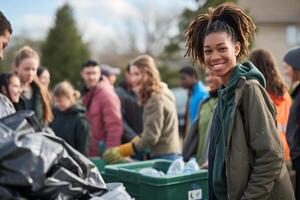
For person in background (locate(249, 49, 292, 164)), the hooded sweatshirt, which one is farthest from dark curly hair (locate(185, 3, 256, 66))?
person in background (locate(249, 49, 292, 164))

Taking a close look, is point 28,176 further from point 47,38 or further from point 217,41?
point 47,38

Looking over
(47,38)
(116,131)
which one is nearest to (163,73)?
(47,38)

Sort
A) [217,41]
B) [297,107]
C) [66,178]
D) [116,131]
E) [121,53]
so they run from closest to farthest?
[66,178], [217,41], [297,107], [116,131], [121,53]

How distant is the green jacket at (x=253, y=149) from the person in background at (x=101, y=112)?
3031 mm

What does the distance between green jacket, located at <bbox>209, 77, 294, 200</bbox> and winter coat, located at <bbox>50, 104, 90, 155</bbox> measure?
2.85 meters

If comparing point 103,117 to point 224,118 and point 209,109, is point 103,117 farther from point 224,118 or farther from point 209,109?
point 224,118

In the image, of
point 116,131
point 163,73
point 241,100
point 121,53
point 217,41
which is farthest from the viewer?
point 121,53

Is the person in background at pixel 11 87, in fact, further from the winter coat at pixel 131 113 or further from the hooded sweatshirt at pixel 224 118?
the hooded sweatshirt at pixel 224 118

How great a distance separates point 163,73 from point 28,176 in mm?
19643

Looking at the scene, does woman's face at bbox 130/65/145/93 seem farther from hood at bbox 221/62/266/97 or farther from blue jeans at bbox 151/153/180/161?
hood at bbox 221/62/266/97

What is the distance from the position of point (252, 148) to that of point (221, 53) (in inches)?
21.8

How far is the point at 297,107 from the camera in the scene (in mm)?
3791

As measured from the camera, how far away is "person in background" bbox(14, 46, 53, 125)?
14.7 feet

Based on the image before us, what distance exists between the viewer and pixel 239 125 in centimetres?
222
